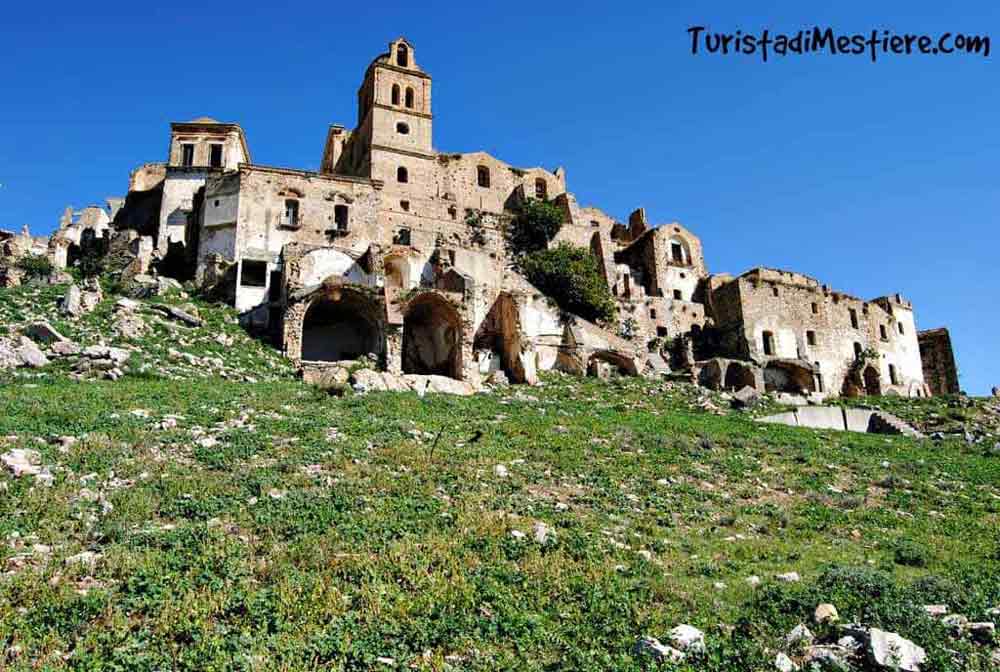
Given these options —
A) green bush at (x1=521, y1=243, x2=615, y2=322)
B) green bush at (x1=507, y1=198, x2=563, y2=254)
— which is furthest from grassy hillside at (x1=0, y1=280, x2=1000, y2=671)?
green bush at (x1=507, y1=198, x2=563, y2=254)

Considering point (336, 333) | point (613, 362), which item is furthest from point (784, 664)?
point (613, 362)

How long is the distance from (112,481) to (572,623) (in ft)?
25.6

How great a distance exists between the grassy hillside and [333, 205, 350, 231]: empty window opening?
73.3ft

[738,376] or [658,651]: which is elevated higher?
[738,376]

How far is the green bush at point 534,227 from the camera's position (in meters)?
50.2

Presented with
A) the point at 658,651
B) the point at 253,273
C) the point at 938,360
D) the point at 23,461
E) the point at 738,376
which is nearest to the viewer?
the point at 658,651

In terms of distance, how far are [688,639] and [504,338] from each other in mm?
28631

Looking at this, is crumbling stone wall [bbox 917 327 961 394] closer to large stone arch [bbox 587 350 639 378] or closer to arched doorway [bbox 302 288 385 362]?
large stone arch [bbox 587 350 639 378]

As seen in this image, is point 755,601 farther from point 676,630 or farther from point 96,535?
point 96,535

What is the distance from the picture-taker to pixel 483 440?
1709 centimetres

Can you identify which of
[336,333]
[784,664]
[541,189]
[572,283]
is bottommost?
[784,664]

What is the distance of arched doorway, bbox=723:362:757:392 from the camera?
42500 mm

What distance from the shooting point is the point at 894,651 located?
7.16 m

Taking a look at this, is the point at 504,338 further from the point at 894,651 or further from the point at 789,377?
the point at 894,651
